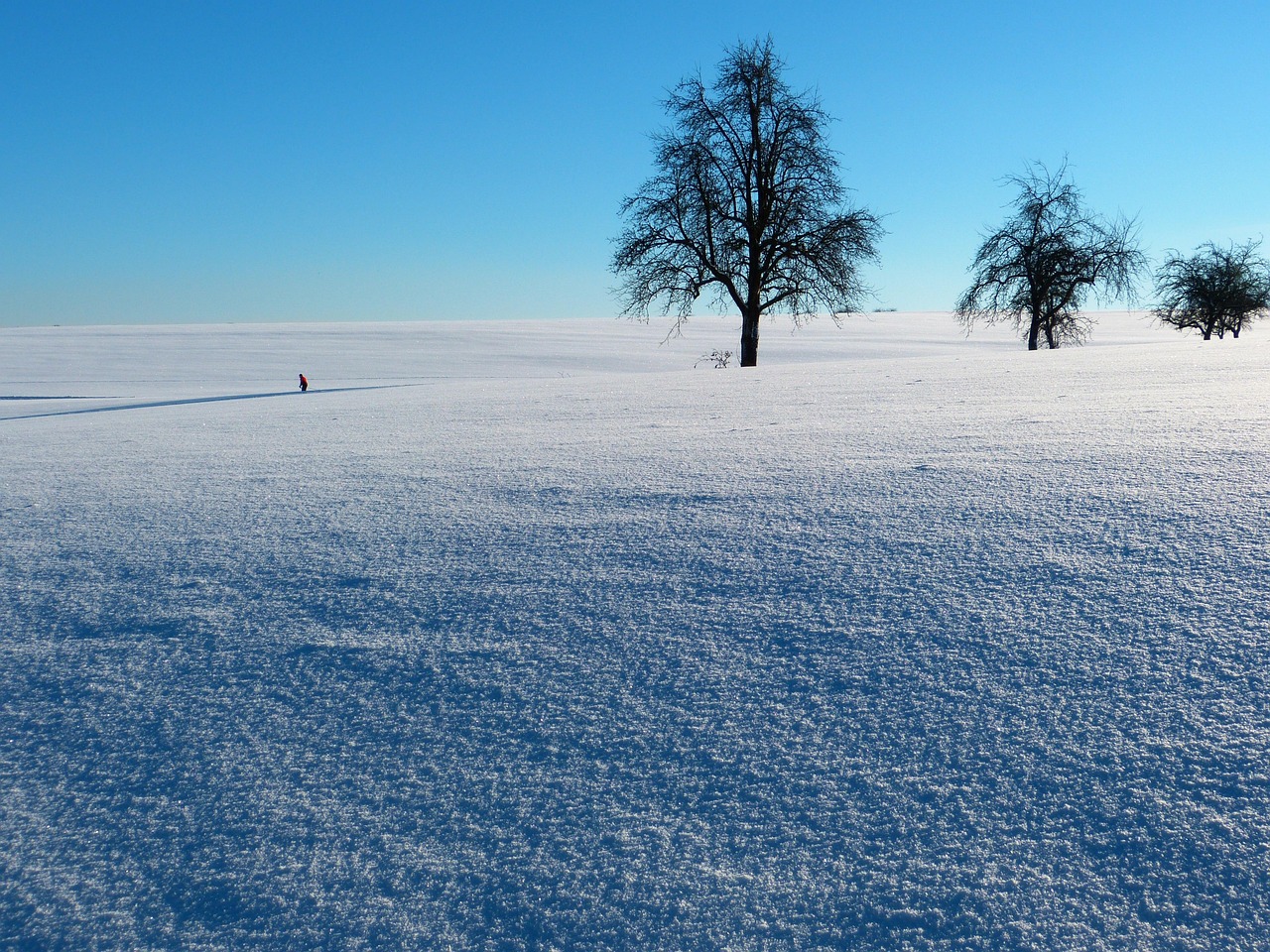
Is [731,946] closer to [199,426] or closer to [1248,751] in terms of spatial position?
[1248,751]

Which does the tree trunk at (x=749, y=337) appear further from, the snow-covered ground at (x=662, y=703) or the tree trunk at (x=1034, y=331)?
the snow-covered ground at (x=662, y=703)

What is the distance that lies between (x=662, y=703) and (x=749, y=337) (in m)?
16.3

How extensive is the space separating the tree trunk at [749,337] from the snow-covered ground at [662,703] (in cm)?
1337

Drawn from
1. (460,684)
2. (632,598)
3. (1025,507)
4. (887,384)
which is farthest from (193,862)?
(887,384)

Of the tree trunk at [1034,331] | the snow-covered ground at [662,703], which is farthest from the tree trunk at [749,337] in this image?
the snow-covered ground at [662,703]

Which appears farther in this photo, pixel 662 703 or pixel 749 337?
pixel 749 337

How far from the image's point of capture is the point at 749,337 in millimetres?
17812

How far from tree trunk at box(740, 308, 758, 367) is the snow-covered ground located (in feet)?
43.9

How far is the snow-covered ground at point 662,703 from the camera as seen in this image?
5.16ft

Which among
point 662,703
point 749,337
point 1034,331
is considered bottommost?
point 662,703

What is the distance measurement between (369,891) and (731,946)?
2.37ft

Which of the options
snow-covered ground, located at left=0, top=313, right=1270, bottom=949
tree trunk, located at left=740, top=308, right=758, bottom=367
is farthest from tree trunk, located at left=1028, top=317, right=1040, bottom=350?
snow-covered ground, located at left=0, top=313, right=1270, bottom=949

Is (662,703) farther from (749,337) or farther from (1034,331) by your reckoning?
(1034,331)

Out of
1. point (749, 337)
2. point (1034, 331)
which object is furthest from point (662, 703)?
point (1034, 331)
